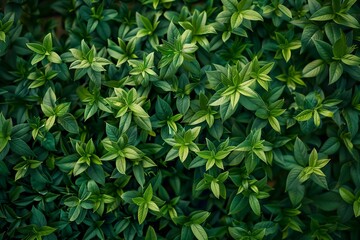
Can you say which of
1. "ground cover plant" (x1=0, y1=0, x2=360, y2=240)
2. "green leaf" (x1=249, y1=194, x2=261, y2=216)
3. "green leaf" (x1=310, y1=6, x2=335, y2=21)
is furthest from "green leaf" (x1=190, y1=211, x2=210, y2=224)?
"green leaf" (x1=310, y1=6, x2=335, y2=21)

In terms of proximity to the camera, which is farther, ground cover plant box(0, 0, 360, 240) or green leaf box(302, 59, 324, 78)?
green leaf box(302, 59, 324, 78)

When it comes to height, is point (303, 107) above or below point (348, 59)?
below

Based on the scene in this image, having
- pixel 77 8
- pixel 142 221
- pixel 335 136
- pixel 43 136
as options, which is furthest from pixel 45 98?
pixel 335 136

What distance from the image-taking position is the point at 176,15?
98.3 inches

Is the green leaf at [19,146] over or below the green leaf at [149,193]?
over

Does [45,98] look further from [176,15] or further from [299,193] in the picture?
[299,193]

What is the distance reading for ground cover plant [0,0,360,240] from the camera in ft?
7.45

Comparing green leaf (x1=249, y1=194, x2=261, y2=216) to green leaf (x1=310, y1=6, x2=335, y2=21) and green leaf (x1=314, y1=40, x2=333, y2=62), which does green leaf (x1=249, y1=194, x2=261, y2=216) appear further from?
green leaf (x1=310, y1=6, x2=335, y2=21)

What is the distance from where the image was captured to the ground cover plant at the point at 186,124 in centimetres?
227

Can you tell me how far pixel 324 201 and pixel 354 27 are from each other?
860mm

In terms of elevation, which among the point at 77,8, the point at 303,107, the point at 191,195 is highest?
the point at 77,8

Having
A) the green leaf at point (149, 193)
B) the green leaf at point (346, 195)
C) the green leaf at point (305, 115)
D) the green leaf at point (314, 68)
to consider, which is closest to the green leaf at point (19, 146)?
the green leaf at point (149, 193)

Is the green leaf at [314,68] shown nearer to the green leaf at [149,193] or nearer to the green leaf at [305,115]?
the green leaf at [305,115]

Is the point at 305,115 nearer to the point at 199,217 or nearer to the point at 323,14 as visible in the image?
the point at 323,14
